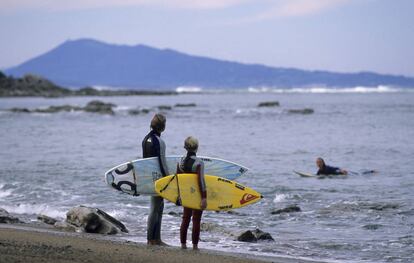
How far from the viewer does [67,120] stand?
58.4 meters

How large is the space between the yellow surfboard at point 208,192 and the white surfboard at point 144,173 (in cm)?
38

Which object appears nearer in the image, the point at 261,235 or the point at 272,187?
the point at 261,235

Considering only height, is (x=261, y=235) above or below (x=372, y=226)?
above

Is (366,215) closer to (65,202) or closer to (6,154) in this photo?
(65,202)

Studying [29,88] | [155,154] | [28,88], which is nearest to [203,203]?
[155,154]

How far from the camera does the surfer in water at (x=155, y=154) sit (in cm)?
1049

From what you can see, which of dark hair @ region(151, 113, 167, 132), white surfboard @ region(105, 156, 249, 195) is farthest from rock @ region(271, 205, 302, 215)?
dark hair @ region(151, 113, 167, 132)

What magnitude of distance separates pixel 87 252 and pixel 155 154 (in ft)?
7.34

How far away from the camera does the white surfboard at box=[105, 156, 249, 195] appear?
36.1ft

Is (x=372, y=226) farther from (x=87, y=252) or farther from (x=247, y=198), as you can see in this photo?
A: (x=87, y=252)

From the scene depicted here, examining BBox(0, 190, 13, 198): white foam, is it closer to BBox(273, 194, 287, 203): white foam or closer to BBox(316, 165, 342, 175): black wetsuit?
BBox(273, 194, 287, 203): white foam

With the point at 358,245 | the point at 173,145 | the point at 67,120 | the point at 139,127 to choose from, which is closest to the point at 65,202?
the point at 358,245

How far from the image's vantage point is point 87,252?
884cm

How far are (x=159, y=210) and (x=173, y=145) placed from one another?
967 inches
